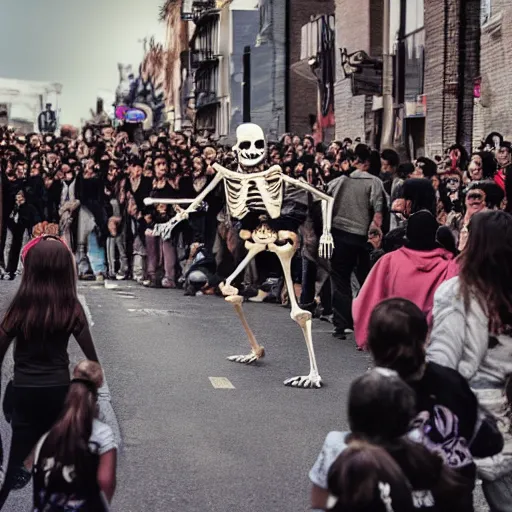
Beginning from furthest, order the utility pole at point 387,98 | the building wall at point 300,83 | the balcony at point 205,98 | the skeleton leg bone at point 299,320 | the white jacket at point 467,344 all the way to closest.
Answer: the balcony at point 205,98
the building wall at point 300,83
the utility pole at point 387,98
the skeleton leg bone at point 299,320
the white jacket at point 467,344

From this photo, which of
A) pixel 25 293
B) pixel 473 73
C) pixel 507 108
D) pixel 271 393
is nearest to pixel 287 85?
pixel 473 73

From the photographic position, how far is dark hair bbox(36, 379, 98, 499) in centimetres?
508

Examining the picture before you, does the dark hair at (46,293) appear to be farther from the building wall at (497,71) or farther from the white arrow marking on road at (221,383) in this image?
the building wall at (497,71)

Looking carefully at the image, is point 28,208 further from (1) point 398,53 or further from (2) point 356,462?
(2) point 356,462

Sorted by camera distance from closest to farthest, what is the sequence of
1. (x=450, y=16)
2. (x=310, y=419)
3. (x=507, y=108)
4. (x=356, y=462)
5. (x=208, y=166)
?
(x=356, y=462)
(x=310, y=419)
(x=208, y=166)
(x=507, y=108)
(x=450, y=16)

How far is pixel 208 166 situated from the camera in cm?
2222

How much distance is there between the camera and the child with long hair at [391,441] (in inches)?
170

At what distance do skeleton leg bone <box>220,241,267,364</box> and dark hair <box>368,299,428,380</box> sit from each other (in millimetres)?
7302

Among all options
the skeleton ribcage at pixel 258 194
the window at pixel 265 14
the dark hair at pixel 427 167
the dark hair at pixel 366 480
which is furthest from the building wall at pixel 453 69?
the window at pixel 265 14

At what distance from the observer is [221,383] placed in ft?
37.9

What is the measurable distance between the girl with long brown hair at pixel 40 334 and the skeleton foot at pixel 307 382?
17.7ft

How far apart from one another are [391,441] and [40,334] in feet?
7.24

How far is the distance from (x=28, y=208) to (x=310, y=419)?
1500 centimetres

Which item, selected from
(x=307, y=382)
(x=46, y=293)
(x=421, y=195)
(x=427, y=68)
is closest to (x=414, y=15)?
(x=427, y=68)
